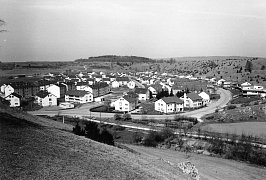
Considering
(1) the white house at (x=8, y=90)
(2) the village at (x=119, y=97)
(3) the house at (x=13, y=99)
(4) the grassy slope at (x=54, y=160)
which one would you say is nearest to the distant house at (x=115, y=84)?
(2) the village at (x=119, y=97)

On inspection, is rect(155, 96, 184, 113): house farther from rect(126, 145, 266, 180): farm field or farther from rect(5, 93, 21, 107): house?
rect(5, 93, 21, 107): house

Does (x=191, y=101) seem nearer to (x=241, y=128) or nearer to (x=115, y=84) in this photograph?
(x=241, y=128)

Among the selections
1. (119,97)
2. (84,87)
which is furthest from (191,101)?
(84,87)

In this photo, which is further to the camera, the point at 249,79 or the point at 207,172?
the point at 249,79

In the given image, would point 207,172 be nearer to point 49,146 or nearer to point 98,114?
point 49,146

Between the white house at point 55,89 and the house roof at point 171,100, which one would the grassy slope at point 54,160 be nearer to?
the house roof at point 171,100

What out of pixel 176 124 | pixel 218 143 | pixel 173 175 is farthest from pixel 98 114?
pixel 173 175

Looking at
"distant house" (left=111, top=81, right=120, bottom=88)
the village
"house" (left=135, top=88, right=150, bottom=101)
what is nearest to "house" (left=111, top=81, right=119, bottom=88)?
"distant house" (left=111, top=81, right=120, bottom=88)
